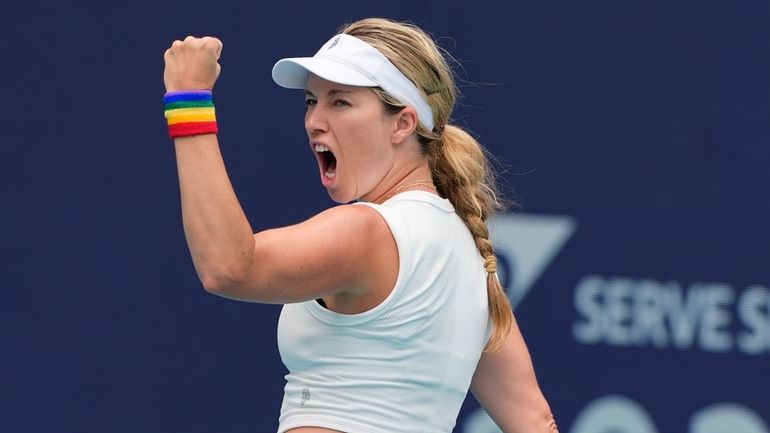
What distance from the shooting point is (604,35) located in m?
3.60

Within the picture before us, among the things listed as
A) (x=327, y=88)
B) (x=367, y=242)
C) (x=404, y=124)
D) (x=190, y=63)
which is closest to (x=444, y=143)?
(x=404, y=124)

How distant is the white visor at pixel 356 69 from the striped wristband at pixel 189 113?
0.24m

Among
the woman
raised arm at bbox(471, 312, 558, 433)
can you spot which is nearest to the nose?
the woman

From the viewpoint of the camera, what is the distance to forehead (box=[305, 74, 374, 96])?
210cm

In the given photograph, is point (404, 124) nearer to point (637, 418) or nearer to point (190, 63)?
point (190, 63)

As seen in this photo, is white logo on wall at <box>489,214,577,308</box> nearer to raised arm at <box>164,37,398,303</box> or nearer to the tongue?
the tongue

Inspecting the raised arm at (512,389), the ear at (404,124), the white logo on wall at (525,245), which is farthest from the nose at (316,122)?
the white logo on wall at (525,245)

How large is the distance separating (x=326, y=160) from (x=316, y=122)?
0.09 meters

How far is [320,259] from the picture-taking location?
6.24 ft

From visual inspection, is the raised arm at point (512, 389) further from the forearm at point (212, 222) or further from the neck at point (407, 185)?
the forearm at point (212, 222)

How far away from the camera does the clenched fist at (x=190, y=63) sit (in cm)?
189

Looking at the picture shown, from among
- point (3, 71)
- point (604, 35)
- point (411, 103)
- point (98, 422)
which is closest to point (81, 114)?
point (3, 71)

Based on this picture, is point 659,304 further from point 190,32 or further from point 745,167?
point 190,32

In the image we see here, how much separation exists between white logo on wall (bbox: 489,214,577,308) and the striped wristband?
180 centimetres
